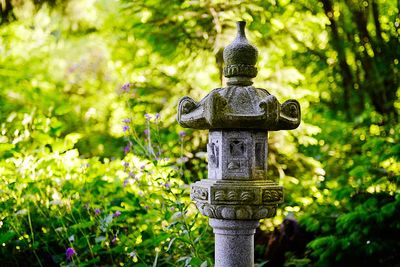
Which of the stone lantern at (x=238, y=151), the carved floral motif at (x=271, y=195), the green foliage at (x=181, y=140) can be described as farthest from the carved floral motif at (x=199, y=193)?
the green foliage at (x=181, y=140)

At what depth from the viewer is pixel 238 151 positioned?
104 inches

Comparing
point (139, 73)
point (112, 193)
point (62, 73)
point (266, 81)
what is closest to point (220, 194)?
point (112, 193)

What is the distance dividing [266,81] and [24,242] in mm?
2908

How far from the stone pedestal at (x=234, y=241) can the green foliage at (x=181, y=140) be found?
36 cm

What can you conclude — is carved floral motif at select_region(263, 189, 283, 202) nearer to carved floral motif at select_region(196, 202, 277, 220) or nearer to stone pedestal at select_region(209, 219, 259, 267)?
carved floral motif at select_region(196, 202, 277, 220)

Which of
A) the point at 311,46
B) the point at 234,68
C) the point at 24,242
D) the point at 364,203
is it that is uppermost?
the point at 311,46

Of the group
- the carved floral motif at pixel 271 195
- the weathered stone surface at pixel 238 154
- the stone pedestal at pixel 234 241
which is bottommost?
the stone pedestal at pixel 234 241

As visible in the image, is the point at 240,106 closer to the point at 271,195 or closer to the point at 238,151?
the point at 238,151

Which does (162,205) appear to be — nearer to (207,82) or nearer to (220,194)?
(220,194)

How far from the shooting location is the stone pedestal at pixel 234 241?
2660 millimetres

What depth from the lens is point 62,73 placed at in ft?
33.3

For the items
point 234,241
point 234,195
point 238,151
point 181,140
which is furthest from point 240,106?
point 181,140

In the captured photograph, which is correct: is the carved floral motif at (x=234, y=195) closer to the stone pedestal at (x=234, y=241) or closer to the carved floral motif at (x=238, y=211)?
the carved floral motif at (x=238, y=211)

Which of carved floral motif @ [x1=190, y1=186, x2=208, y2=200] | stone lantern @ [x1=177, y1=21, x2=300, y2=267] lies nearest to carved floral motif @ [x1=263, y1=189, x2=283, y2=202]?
stone lantern @ [x1=177, y1=21, x2=300, y2=267]
